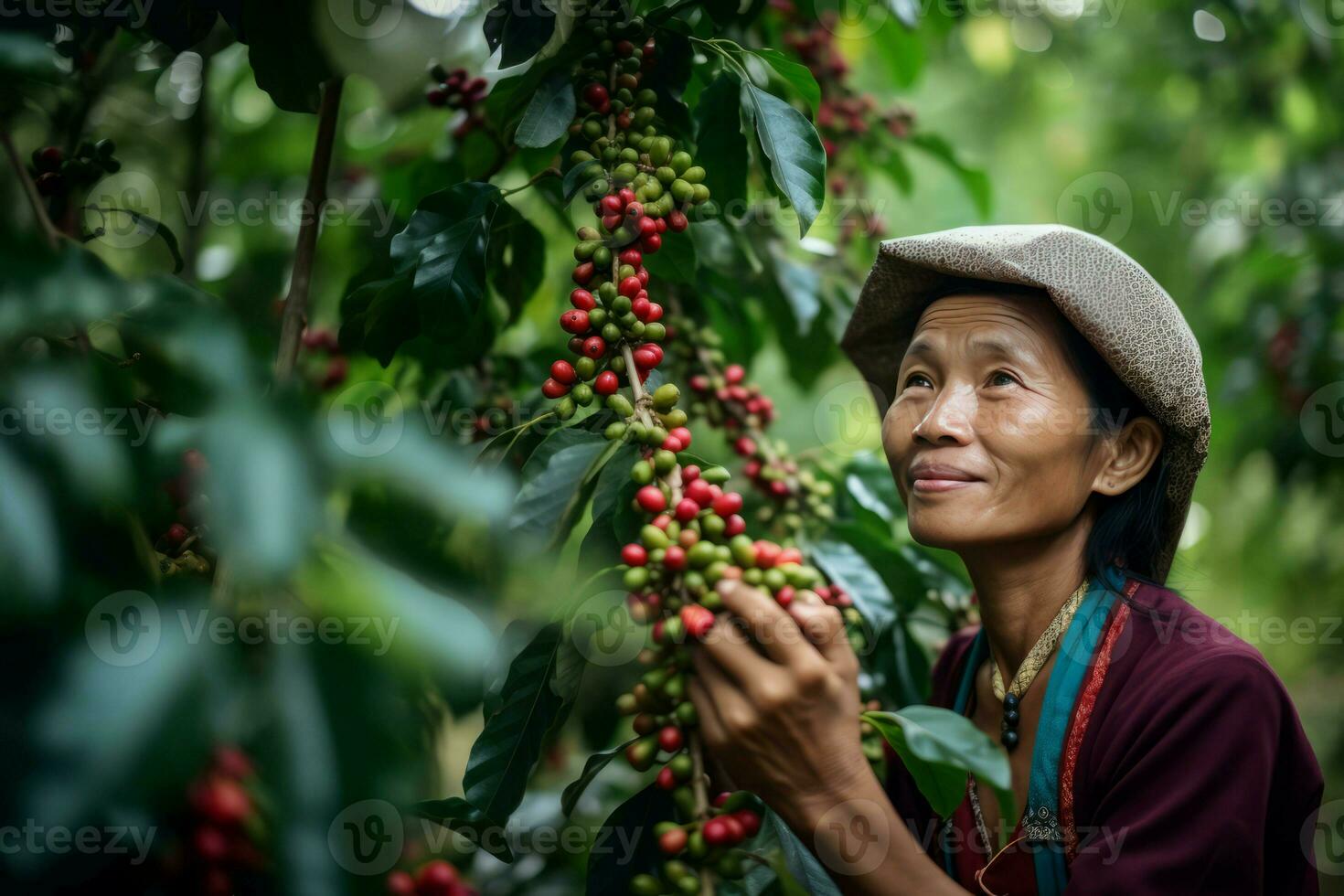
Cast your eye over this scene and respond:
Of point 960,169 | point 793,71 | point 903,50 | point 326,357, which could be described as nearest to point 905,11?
point 903,50

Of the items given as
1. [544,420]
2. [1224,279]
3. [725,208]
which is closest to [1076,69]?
[1224,279]

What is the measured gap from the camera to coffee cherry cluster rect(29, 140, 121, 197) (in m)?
1.38

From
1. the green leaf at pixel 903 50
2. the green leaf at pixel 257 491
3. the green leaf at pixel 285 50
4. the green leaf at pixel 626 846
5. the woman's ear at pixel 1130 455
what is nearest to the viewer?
the green leaf at pixel 257 491

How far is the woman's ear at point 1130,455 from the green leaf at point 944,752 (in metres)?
0.55

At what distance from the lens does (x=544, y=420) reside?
1.35 meters

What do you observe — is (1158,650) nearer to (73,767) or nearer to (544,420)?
(544,420)

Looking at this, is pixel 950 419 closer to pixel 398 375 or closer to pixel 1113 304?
pixel 1113 304

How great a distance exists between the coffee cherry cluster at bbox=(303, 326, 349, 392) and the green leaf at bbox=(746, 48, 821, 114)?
3.34ft

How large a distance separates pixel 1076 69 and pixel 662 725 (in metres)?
4.91

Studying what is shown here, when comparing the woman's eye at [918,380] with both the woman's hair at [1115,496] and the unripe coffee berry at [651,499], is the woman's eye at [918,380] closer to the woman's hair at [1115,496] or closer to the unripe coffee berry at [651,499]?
the woman's hair at [1115,496]

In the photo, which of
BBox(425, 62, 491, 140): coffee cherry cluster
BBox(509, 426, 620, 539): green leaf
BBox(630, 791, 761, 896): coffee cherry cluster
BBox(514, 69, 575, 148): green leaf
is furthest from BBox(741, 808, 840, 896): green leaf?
BBox(425, 62, 491, 140): coffee cherry cluster

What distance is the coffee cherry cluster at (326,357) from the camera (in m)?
2.10

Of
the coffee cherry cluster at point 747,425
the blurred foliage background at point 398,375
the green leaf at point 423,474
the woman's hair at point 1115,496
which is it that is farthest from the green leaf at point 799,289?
the green leaf at point 423,474

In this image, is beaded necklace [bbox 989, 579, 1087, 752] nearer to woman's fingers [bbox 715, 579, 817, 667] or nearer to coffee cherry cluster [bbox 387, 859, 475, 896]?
woman's fingers [bbox 715, 579, 817, 667]
